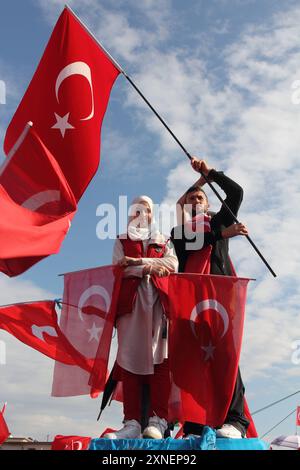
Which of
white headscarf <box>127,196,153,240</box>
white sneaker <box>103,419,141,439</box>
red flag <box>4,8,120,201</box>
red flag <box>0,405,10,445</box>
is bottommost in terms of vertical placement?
white sneaker <box>103,419,141,439</box>

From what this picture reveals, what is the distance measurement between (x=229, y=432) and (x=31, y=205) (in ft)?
8.26

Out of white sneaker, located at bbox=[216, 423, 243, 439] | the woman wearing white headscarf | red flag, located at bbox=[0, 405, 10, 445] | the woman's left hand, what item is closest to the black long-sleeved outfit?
the woman wearing white headscarf

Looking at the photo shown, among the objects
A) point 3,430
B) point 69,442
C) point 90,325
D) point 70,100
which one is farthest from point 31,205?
point 3,430

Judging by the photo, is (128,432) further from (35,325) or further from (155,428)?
(35,325)

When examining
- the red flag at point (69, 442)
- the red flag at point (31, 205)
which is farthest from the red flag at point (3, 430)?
the red flag at point (31, 205)

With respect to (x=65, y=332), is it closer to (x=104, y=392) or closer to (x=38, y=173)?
(x=104, y=392)

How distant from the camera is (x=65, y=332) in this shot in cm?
493

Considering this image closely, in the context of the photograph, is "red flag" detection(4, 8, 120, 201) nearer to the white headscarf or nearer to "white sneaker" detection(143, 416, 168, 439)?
the white headscarf

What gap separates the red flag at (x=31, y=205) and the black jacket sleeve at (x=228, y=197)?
1295 mm

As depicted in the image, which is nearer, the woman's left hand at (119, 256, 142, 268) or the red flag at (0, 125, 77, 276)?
the red flag at (0, 125, 77, 276)

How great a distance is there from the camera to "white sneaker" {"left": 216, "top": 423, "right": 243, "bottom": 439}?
14.4 feet

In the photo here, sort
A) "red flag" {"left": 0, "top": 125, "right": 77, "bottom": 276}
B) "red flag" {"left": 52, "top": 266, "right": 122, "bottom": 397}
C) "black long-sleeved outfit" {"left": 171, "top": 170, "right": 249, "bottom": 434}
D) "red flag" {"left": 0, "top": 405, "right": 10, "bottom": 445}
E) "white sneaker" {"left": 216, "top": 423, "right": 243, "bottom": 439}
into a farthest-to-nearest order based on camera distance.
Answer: "red flag" {"left": 0, "top": 405, "right": 10, "bottom": 445} → "black long-sleeved outfit" {"left": 171, "top": 170, "right": 249, "bottom": 434} → "red flag" {"left": 52, "top": 266, "right": 122, "bottom": 397} → "red flag" {"left": 0, "top": 125, "right": 77, "bottom": 276} → "white sneaker" {"left": 216, "top": 423, "right": 243, "bottom": 439}

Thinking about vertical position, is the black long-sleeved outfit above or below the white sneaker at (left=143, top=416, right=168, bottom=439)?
above

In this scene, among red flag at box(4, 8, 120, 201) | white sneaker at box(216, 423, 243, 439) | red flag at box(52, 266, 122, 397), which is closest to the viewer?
white sneaker at box(216, 423, 243, 439)
